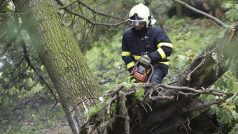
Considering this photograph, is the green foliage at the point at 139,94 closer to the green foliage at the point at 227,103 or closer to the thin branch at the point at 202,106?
the thin branch at the point at 202,106

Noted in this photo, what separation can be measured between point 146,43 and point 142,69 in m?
0.40

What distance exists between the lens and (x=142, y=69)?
5.67m

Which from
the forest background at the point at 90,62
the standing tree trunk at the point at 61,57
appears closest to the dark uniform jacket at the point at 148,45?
the forest background at the point at 90,62

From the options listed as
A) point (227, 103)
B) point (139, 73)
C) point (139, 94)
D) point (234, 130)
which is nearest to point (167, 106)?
point (139, 94)

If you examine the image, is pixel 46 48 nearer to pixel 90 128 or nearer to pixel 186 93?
pixel 90 128

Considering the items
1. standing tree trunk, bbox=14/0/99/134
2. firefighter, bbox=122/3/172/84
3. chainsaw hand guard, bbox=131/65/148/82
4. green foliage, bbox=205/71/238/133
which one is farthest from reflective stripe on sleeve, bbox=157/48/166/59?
green foliage, bbox=205/71/238/133

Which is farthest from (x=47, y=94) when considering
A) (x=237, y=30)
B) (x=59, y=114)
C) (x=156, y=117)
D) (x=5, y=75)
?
(x=237, y=30)

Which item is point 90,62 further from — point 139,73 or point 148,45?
point 139,73

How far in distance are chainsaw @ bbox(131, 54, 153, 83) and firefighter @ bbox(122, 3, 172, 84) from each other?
0.05 meters

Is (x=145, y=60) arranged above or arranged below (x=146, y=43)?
below

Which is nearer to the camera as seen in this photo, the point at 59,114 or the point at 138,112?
the point at 138,112

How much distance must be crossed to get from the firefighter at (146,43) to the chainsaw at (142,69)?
2.0 inches

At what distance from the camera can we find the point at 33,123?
10.1 metres

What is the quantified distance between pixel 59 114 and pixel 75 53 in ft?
16.4
